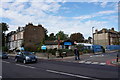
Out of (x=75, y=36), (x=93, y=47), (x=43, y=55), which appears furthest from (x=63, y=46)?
(x=75, y=36)

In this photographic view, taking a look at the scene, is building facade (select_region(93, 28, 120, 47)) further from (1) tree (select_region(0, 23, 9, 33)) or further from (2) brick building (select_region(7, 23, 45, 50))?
(1) tree (select_region(0, 23, 9, 33))

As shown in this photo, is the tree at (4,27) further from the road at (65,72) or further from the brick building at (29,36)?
the road at (65,72)

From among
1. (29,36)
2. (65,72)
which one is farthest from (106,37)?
(65,72)

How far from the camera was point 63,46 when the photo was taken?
1754 inches

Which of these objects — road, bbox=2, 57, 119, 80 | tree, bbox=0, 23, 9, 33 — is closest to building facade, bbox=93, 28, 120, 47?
tree, bbox=0, 23, 9, 33

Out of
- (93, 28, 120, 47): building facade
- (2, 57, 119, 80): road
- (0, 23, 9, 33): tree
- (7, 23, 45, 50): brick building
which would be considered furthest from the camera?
(93, 28, 120, 47): building facade

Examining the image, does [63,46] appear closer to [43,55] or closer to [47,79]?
[43,55]

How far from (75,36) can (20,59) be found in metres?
76.4

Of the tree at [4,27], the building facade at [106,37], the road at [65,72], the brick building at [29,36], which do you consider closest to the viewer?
the road at [65,72]

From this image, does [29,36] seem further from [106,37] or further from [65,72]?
[65,72]

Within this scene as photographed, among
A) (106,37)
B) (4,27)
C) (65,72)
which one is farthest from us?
(106,37)

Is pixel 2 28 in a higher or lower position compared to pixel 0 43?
higher

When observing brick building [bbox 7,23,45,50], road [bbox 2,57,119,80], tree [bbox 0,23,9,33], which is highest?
tree [bbox 0,23,9,33]

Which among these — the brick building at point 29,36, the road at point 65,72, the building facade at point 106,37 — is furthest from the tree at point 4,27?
the road at point 65,72
